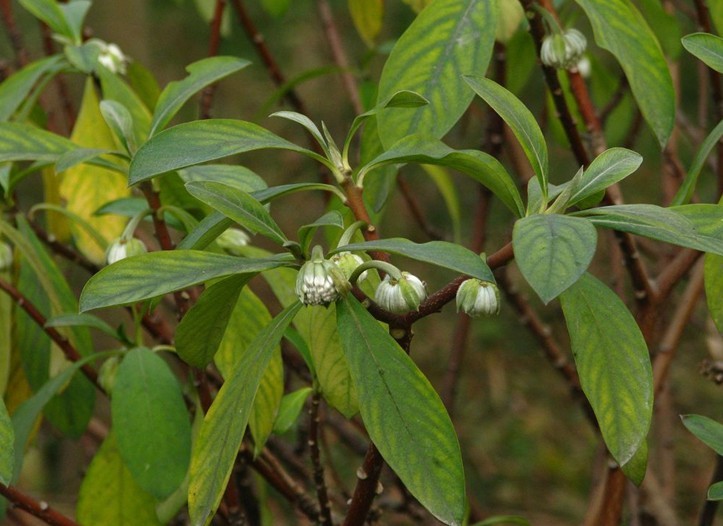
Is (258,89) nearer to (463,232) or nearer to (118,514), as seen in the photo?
(463,232)

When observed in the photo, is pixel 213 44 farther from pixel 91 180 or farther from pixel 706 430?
pixel 706 430

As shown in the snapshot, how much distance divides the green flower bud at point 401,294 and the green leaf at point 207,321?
0.10 metres

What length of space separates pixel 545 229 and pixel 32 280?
736 millimetres

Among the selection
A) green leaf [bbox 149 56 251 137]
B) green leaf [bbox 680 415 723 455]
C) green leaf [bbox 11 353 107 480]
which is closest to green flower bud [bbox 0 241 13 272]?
green leaf [bbox 11 353 107 480]

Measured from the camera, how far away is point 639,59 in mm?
855

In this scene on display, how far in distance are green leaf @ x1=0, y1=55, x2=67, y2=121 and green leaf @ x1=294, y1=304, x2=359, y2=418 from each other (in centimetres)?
48

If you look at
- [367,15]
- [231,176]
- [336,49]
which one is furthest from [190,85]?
[336,49]

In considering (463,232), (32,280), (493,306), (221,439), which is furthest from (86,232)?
(463,232)

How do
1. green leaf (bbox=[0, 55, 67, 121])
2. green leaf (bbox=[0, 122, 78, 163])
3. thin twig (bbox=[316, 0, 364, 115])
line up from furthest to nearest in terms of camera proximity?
thin twig (bbox=[316, 0, 364, 115])
green leaf (bbox=[0, 55, 67, 121])
green leaf (bbox=[0, 122, 78, 163])

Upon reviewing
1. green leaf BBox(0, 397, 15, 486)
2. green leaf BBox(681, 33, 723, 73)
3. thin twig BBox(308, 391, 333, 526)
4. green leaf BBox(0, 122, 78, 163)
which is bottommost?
thin twig BBox(308, 391, 333, 526)

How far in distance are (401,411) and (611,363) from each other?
5.9 inches

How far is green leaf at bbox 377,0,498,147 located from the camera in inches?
30.9

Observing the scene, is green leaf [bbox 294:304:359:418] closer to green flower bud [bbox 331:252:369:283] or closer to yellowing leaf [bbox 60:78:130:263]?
green flower bud [bbox 331:252:369:283]

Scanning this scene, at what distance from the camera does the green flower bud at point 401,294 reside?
0.63 meters
